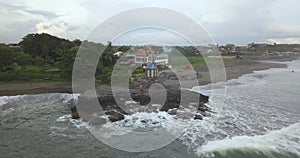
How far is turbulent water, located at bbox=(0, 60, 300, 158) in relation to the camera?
37.2 ft

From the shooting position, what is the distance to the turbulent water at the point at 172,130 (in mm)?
11344

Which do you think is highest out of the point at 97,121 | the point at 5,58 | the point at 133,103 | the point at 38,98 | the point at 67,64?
the point at 5,58

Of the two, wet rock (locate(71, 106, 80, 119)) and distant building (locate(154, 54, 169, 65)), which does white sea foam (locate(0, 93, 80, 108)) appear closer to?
wet rock (locate(71, 106, 80, 119))

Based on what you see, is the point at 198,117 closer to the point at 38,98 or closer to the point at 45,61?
the point at 38,98

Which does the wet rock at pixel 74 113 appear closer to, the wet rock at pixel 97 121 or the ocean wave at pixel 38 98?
the wet rock at pixel 97 121

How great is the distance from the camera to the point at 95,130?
1408cm

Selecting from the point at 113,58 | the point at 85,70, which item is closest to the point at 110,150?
the point at 85,70

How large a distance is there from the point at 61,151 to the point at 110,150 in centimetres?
196

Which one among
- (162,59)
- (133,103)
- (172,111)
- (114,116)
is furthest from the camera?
(162,59)

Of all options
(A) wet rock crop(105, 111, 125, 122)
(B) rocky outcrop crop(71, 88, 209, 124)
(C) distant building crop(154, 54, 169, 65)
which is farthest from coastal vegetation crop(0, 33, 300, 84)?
(A) wet rock crop(105, 111, 125, 122)

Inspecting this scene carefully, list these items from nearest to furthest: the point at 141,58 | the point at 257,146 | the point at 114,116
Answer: the point at 257,146
the point at 114,116
the point at 141,58

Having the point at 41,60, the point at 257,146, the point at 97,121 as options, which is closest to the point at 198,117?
the point at 257,146

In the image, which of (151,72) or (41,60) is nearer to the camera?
(151,72)

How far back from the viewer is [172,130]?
1417 cm
